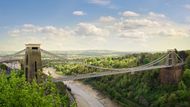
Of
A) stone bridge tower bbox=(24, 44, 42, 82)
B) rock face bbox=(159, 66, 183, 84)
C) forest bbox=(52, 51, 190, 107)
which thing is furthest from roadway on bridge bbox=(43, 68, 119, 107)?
stone bridge tower bbox=(24, 44, 42, 82)

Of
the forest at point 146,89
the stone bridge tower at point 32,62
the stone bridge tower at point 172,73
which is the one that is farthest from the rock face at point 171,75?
the stone bridge tower at point 32,62

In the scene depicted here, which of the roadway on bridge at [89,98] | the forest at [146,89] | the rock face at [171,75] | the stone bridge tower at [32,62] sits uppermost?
the stone bridge tower at [32,62]

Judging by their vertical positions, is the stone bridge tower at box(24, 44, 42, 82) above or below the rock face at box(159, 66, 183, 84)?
above

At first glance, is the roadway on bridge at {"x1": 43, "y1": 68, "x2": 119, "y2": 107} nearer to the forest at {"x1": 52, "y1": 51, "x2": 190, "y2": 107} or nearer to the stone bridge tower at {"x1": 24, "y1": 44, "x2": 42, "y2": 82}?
the forest at {"x1": 52, "y1": 51, "x2": 190, "y2": 107}

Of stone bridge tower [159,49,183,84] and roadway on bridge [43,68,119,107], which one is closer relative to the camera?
stone bridge tower [159,49,183,84]

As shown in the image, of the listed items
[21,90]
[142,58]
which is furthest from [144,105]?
[21,90]

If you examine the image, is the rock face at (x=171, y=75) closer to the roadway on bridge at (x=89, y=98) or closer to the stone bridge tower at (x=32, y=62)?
the roadway on bridge at (x=89, y=98)

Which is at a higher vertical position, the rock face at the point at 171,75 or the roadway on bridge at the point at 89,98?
the rock face at the point at 171,75
